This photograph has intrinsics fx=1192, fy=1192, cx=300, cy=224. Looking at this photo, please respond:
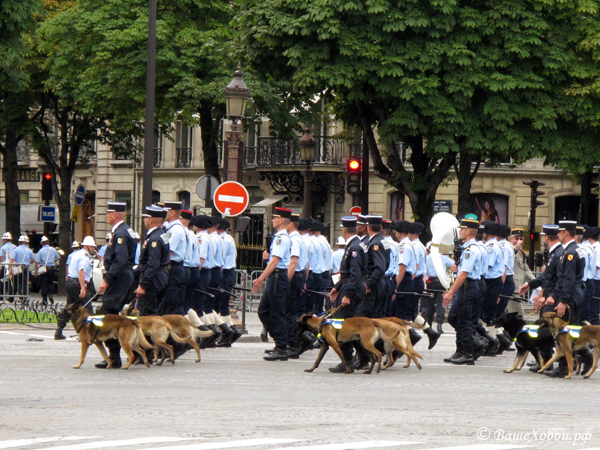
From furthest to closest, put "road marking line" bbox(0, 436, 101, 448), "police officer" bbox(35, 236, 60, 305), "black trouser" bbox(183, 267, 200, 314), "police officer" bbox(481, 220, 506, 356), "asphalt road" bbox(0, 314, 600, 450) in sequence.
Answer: "police officer" bbox(35, 236, 60, 305)
"black trouser" bbox(183, 267, 200, 314)
"police officer" bbox(481, 220, 506, 356)
"asphalt road" bbox(0, 314, 600, 450)
"road marking line" bbox(0, 436, 101, 448)

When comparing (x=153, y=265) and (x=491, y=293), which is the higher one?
(x=153, y=265)

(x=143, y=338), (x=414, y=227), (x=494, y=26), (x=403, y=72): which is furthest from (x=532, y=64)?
(x=143, y=338)

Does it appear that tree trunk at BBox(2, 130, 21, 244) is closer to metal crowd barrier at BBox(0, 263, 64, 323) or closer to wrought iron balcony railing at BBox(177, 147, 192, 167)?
wrought iron balcony railing at BBox(177, 147, 192, 167)

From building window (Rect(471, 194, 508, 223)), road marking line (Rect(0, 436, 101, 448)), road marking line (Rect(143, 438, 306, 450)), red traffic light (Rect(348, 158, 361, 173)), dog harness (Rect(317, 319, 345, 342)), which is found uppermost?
red traffic light (Rect(348, 158, 361, 173))

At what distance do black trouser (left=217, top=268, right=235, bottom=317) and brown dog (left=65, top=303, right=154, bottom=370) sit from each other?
3977 millimetres

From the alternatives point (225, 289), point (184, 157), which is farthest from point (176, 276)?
point (184, 157)

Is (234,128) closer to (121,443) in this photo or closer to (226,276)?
(226,276)

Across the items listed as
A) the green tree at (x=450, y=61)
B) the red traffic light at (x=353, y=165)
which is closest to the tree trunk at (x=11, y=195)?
the green tree at (x=450, y=61)

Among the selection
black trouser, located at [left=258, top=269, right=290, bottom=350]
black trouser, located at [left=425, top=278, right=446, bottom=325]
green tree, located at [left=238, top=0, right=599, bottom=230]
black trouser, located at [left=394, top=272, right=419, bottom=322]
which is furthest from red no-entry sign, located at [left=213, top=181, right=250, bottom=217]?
green tree, located at [left=238, top=0, right=599, bottom=230]

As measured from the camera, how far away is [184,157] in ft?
169

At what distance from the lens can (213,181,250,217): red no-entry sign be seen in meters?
21.1

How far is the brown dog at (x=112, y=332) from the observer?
13.9m

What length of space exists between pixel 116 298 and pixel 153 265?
66 centimetres

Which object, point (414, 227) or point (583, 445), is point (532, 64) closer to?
point (414, 227)
